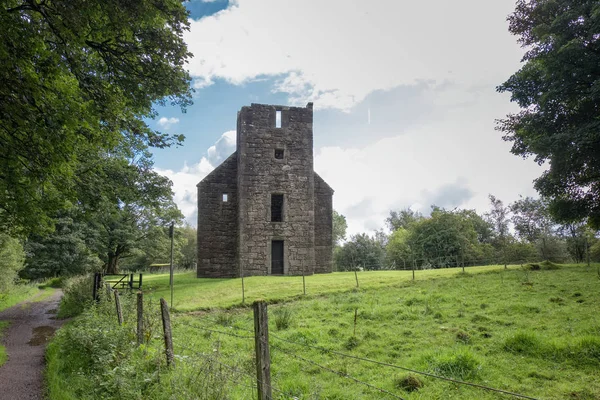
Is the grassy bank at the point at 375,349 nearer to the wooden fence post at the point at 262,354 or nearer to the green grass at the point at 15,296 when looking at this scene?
the wooden fence post at the point at 262,354

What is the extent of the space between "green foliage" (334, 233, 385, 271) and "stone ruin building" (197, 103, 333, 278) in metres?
21.2

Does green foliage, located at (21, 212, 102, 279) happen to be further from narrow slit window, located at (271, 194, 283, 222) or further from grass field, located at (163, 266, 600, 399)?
grass field, located at (163, 266, 600, 399)

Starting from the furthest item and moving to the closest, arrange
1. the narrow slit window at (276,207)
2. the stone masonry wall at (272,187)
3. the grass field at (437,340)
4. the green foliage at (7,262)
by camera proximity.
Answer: the narrow slit window at (276,207) → the stone masonry wall at (272,187) → the green foliage at (7,262) → the grass field at (437,340)

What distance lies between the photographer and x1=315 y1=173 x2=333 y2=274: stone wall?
24.8 m

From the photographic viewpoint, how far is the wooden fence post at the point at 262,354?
156 inches

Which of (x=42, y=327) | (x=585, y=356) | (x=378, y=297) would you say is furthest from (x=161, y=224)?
(x=585, y=356)

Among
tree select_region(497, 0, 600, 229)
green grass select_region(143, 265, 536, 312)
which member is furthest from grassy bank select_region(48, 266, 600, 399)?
tree select_region(497, 0, 600, 229)

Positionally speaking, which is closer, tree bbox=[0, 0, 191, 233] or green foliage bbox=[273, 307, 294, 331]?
tree bbox=[0, 0, 191, 233]

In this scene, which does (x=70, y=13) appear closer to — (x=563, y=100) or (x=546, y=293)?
(x=546, y=293)

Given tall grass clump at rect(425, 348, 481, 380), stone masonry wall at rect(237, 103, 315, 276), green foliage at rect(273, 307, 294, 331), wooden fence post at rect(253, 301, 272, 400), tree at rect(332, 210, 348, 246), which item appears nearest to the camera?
wooden fence post at rect(253, 301, 272, 400)

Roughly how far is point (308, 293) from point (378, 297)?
3241mm

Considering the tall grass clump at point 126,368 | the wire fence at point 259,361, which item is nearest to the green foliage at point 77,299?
the tall grass clump at point 126,368

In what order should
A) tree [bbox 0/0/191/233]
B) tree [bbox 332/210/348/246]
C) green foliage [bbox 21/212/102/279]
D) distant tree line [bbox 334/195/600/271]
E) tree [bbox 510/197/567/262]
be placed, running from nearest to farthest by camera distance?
tree [bbox 0/0/191/233]
green foliage [bbox 21/212/102/279]
distant tree line [bbox 334/195/600/271]
tree [bbox 510/197/567/262]
tree [bbox 332/210/348/246]

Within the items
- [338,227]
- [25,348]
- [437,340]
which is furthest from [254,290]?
[338,227]
